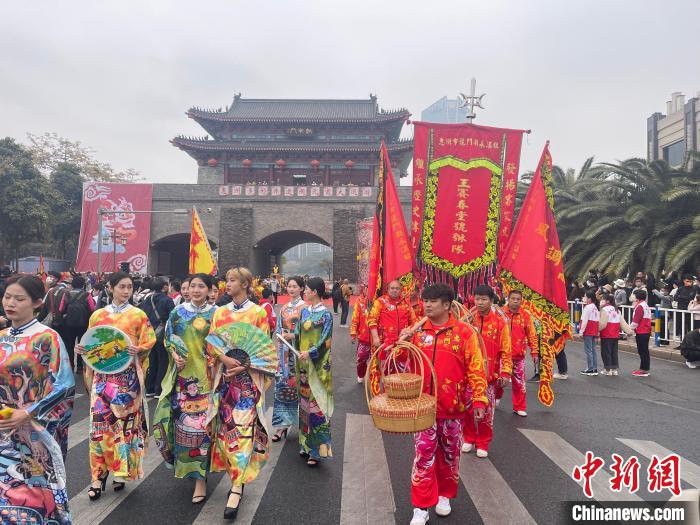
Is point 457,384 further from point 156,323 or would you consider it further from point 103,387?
point 156,323

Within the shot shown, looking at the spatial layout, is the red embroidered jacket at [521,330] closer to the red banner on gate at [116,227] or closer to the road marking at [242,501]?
the road marking at [242,501]

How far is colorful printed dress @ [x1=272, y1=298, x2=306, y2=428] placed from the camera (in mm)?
4395

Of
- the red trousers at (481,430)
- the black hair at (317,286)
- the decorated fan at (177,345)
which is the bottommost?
the red trousers at (481,430)

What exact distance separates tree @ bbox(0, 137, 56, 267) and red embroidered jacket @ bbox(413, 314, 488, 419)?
24.4 m

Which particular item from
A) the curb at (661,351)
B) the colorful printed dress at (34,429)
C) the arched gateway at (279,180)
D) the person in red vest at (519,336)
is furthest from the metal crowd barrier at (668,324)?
the arched gateway at (279,180)

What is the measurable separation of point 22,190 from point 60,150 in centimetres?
1251

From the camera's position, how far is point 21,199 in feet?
71.6

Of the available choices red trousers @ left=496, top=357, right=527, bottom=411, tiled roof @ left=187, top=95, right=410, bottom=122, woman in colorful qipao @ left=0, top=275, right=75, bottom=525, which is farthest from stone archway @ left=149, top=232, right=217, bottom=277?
woman in colorful qipao @ left=0, top=275, right=75, bottom=525

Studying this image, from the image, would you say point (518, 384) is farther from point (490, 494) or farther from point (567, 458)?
point (490, 494)

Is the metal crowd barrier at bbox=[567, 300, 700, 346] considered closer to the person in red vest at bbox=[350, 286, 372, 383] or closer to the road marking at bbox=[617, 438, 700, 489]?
the person in red vest at bbox=[350, 286, 372, 383]

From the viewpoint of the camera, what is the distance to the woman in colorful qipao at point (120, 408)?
328 centimetres

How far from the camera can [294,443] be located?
4.43 m

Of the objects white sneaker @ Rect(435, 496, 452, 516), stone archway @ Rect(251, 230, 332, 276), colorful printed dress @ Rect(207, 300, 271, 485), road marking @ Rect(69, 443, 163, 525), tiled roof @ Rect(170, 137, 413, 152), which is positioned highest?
tiled roof @ Rect(170, 137, 413, 152)

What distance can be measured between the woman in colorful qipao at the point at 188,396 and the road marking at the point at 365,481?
1.04 m
